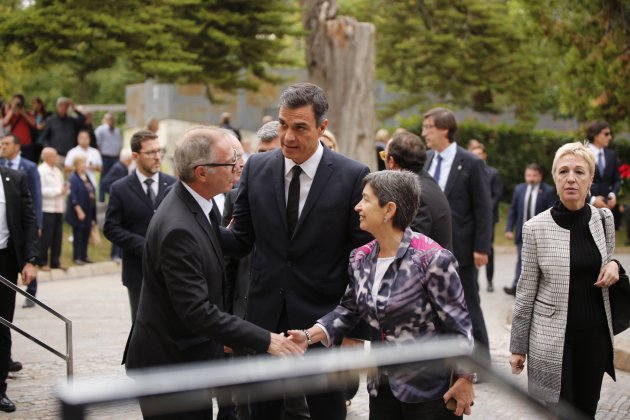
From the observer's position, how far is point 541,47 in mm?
31781

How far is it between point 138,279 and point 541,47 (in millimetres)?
25853

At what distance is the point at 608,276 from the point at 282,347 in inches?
74.9

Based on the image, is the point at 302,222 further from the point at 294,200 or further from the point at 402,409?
the point at 402,409

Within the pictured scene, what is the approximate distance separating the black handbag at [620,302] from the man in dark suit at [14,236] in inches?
188

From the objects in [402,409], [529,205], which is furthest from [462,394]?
[529,205]

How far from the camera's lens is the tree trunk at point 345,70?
19.8m

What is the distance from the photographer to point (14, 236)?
333 inches

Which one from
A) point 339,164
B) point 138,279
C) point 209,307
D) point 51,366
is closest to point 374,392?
point 209,307

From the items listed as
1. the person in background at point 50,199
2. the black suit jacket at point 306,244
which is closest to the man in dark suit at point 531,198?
the person in background at point 50,199

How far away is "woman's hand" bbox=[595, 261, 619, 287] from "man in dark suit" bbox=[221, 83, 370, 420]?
4.31ft

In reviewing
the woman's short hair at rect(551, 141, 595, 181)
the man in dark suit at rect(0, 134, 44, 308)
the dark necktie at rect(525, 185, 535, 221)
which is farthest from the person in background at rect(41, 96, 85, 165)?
the woman's short hair at rect(551, 141, 595, 181)

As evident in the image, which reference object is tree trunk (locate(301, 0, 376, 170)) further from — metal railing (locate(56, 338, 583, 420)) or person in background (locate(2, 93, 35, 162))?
metal railing (locate(56, 338, 583, 420))

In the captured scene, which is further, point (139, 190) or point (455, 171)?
point (455, 171)

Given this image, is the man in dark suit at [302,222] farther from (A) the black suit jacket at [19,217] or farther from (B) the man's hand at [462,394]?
(A) the black suit jacket at [19,217]
